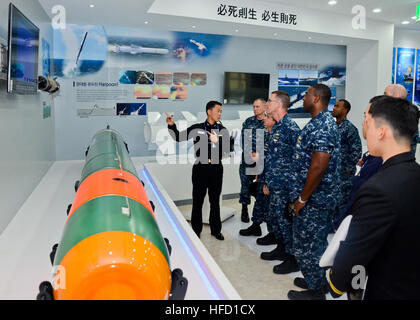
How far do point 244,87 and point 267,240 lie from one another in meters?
4.11

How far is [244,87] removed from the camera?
710 cm

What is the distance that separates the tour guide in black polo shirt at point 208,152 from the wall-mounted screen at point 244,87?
3.45 meters

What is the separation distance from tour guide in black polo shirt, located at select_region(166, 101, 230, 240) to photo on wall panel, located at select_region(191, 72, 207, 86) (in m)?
3.23

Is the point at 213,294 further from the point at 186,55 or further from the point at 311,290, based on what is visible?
the point at 186,55

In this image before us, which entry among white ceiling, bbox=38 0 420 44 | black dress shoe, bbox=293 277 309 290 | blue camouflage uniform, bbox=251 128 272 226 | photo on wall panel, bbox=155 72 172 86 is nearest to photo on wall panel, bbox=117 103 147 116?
photo on wall panel, bbox=155 72 172 86

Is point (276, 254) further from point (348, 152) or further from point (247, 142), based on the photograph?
point (348, 152)

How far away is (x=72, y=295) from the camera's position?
109cm

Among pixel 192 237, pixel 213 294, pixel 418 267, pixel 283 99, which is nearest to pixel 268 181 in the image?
pixel 283 99

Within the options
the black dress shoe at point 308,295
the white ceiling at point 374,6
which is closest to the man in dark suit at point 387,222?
the black dress shoe at point 308,295

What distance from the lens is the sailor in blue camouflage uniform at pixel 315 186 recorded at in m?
2.42

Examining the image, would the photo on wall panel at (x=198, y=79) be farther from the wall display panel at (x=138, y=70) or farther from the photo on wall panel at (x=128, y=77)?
the photo on wall panel at (x=128, y=77)

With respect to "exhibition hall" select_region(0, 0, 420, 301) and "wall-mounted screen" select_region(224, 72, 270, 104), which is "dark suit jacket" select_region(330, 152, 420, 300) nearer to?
"exhibition hall" select_region(0, 0, 420, 301)

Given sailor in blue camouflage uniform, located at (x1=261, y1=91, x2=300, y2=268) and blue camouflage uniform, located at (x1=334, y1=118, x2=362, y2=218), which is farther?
blue camouflage uniform, located at (x1=334, y1=118, x2=362, y2=218)

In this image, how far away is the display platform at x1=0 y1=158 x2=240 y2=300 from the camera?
1589mm
